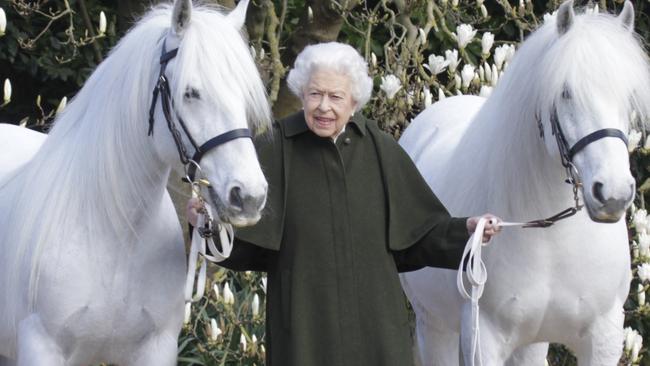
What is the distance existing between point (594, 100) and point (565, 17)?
356mm

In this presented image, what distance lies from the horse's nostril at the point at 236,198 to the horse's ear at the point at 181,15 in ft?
1.84

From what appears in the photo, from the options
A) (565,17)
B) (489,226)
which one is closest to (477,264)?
→ (489,226)

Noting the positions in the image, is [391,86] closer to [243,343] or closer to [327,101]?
→ [243,343]

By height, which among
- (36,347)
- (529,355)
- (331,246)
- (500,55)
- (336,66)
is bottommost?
(529,355)

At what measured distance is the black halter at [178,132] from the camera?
Result: 12.6 feet

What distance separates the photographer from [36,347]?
421 cm

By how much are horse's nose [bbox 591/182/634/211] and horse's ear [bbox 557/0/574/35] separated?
0.64 m

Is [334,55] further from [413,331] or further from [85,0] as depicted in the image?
[85,0]

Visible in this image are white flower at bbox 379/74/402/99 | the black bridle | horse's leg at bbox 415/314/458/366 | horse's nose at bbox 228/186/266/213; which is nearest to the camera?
horse's nose at bbox 228/186/266/213

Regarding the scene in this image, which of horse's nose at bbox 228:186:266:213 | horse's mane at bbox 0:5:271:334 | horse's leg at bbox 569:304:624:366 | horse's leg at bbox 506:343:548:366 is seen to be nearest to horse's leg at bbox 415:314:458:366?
horse's leg at bbox 506:343:548:366

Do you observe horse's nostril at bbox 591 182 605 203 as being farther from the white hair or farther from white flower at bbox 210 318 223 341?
white flower at bbox 210 318 223 341

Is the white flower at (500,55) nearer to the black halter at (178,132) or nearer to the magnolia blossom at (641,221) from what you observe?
the magnolia blossom at (641,221)

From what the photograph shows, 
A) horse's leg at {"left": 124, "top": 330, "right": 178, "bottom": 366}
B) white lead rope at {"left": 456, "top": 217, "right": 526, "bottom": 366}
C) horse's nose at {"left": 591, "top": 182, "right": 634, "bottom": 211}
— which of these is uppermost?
horse's nose at {"left": 591, "top": 182, "right": 634, "bottom": 211}

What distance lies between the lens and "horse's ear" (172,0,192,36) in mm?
3947
